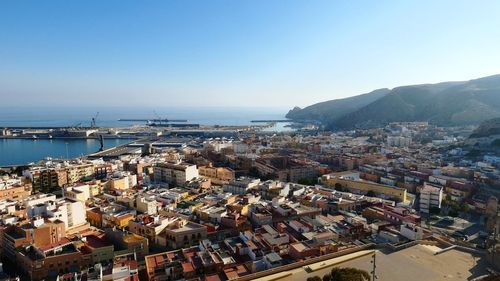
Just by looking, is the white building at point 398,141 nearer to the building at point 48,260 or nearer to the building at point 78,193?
the building at point 78,193

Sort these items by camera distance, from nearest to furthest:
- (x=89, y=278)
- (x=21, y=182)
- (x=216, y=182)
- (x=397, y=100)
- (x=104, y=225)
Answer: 1. (x=89, y=278)
2. (x=104, y=225)
3. (x=21, y=182)
4. (x=216, y=182)
5. (x=397, y=100)

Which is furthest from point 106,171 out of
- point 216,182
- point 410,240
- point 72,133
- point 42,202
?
point 72,133

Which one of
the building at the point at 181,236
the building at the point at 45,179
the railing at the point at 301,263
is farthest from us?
the building at the point at 45,179

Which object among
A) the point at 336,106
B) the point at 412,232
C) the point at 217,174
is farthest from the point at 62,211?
the point at 336,106

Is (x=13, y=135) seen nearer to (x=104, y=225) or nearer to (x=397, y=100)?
(x=104, y=225)

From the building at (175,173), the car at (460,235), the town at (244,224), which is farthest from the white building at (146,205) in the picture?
the car at (460,235)

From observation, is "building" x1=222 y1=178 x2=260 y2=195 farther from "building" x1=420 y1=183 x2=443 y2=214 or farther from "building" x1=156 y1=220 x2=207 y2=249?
"building" x1=420 y1=183 x2=443 y2=214
